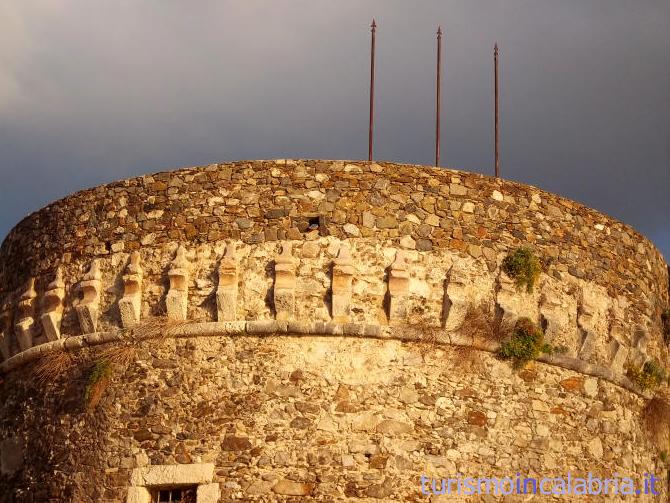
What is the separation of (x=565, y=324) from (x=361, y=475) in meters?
2.96

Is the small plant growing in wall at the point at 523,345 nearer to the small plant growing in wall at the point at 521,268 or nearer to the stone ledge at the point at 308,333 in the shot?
the stone ledge at the point at 308,333

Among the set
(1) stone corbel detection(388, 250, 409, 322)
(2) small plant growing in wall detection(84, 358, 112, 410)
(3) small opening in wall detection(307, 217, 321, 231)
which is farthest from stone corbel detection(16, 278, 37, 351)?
(1) stone corbel detection(388, 250, 409, 322)

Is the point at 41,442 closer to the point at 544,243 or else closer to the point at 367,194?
the point at 367,194

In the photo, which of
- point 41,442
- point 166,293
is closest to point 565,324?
point 166,293

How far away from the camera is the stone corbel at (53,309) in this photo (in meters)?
14.0

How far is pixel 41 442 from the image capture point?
1360cm

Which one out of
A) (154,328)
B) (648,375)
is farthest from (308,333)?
(648,375)

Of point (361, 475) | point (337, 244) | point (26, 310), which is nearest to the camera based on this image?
point (361, 475)

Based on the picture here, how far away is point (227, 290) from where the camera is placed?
13.2 meters

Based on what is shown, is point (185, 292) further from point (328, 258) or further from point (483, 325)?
point (483, 325)

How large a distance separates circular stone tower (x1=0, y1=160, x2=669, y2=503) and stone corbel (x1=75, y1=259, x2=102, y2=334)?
0.02 metres

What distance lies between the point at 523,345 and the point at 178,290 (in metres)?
3.64

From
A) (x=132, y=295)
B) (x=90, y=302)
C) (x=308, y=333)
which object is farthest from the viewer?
(x=90, y=302)

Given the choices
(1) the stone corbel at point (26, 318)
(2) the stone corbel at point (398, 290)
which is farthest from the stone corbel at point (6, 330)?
(2) the stone corbel at point (398, 290)
